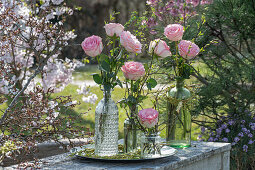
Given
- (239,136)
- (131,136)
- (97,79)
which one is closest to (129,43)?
(97,79)

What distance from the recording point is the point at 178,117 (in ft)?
6.68

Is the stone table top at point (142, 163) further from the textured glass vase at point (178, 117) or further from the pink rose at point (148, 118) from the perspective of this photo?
the pink rose at point (148, 118)

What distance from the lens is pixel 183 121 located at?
2039 mm

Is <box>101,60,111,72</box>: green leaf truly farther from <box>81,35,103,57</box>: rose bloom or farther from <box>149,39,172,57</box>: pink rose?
<box>149,39,172,57</box>: pink rose

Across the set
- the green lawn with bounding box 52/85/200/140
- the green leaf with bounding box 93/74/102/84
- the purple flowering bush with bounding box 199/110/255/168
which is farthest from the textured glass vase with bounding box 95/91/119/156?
the green lawn with bounding box 52/85/200/140

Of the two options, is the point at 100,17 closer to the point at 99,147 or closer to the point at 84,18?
the point at 84,18

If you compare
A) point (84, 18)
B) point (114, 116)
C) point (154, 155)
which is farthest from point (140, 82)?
point (84, 18)

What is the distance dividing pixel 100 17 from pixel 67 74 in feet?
11.8

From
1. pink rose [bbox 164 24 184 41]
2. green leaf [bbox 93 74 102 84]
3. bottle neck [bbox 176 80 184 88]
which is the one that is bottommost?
green leaf [bbox 93 74 102 84]

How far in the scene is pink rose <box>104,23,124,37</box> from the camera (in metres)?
1.73

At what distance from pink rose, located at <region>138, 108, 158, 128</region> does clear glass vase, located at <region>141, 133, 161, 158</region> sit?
0.18 ft

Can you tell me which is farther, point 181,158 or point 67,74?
point 67,74

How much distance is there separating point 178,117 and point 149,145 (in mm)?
353

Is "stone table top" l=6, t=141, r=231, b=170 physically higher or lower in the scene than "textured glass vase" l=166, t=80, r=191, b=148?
lower
